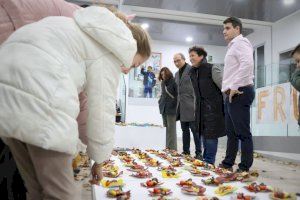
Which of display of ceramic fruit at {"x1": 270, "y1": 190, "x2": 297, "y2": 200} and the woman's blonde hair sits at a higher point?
the woman's blonde hair

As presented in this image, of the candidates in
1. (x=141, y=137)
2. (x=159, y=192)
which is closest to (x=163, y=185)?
(x=159, y=192)

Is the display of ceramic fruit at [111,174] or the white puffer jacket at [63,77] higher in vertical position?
the white puffer jacket at [63,77]

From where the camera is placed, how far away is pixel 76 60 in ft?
3.91

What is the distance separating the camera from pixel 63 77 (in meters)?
1.11

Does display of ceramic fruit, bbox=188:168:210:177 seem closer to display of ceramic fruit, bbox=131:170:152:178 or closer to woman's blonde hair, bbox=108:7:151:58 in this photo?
display of ceramic fruit, bbox=131:170:152:178

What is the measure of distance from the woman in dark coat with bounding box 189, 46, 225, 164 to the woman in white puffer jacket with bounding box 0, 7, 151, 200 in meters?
2.39

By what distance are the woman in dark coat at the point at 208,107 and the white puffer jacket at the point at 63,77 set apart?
2.38 metres

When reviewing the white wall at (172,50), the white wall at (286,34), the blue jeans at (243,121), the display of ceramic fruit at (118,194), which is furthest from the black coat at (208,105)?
the white wall at (172,50)

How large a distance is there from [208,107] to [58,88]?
268 cm

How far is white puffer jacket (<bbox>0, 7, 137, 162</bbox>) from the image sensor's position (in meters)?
1.05

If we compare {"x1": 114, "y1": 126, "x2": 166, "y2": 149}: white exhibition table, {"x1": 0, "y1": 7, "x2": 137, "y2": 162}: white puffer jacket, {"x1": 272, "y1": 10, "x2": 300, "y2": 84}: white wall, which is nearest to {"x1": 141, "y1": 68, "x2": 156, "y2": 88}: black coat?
Result: {"x1": 114, "y1": 126, "x2": 166, "y2": 149}: white exhibition table

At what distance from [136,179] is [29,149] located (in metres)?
1.46

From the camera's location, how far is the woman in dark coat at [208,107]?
3512 mm

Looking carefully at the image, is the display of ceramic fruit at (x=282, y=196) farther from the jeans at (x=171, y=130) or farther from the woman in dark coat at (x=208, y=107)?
the jeans at (x=171, y=130)
